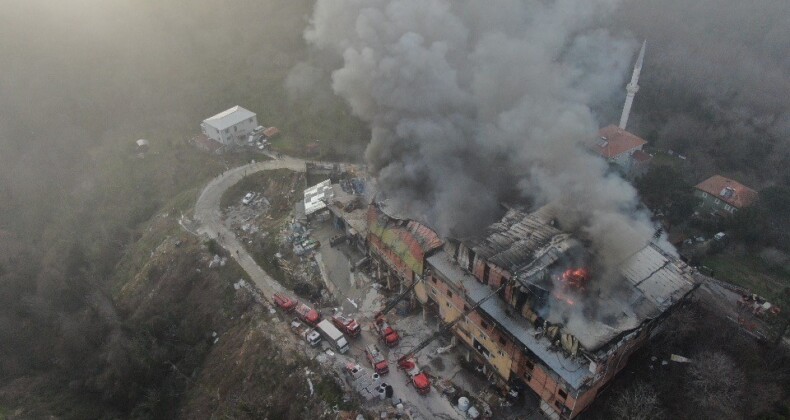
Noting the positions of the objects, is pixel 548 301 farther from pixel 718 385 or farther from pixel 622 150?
pixel 622 150

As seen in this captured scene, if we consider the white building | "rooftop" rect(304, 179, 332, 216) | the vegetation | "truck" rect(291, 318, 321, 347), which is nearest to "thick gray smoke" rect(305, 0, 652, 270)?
"rooftop" rect(304, 179, 332, 216)

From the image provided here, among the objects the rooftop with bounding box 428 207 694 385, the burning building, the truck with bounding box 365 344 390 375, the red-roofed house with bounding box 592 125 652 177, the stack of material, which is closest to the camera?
the burning building

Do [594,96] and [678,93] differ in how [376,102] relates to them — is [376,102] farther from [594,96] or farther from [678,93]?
[678,93]

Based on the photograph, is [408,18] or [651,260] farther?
[408,18]

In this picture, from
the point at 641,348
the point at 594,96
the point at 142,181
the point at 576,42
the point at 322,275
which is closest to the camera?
the point at 641,348

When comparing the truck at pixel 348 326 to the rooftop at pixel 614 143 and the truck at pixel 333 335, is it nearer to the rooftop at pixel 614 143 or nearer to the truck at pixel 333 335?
the truck at pixel 333 335

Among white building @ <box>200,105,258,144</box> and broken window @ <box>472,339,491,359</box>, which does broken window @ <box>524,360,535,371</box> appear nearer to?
broken window @ <box>472,339,491,359</box>

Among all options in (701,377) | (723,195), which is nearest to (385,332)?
(701,377)

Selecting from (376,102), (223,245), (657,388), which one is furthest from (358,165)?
(657,388)
